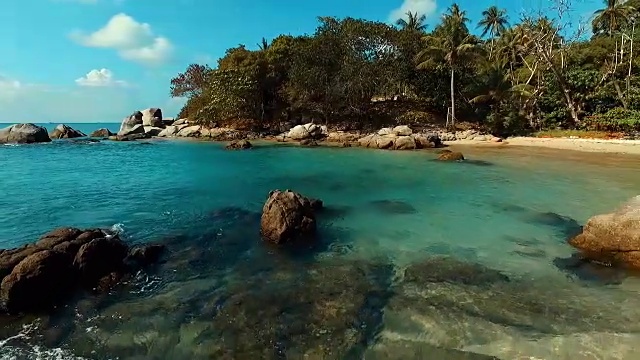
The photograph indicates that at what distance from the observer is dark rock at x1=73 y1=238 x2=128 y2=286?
8.79 metres

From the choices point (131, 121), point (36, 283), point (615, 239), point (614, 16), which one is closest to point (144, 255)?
point (36, 283)

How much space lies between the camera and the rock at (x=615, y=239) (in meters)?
9.55

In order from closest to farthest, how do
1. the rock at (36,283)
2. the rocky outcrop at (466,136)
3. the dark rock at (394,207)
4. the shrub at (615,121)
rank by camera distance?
the rock at (36,283) → the dark rock at (394,207) → the shrub at (615,121) → the rocky outcrop at (466,136)

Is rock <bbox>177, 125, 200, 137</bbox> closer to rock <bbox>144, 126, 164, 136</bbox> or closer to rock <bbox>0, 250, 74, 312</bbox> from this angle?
rock <bbox>144, 126, 164, 136</bbox>

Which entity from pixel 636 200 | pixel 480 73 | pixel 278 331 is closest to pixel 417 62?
pixel 480 73

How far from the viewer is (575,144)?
35656 millimetres

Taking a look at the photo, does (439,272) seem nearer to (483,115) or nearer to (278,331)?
(278,331)

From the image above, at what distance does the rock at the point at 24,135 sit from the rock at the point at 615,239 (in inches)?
2466

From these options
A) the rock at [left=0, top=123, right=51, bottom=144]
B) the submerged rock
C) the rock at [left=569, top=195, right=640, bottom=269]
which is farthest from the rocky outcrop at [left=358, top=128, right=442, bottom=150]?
the rock at [left=0, top=123, right=51, bottom=144]

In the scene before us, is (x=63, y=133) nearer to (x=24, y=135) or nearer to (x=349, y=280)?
(x=24, y=135)

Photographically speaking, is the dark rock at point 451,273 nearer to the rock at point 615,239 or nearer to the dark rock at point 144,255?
the rock at point 615,239

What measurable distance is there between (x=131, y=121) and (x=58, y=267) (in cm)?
6386

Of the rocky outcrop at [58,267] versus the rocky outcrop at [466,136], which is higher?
the rocky outcrop at [466,136]

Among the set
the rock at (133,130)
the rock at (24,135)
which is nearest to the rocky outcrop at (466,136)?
the rock at (133,130)
